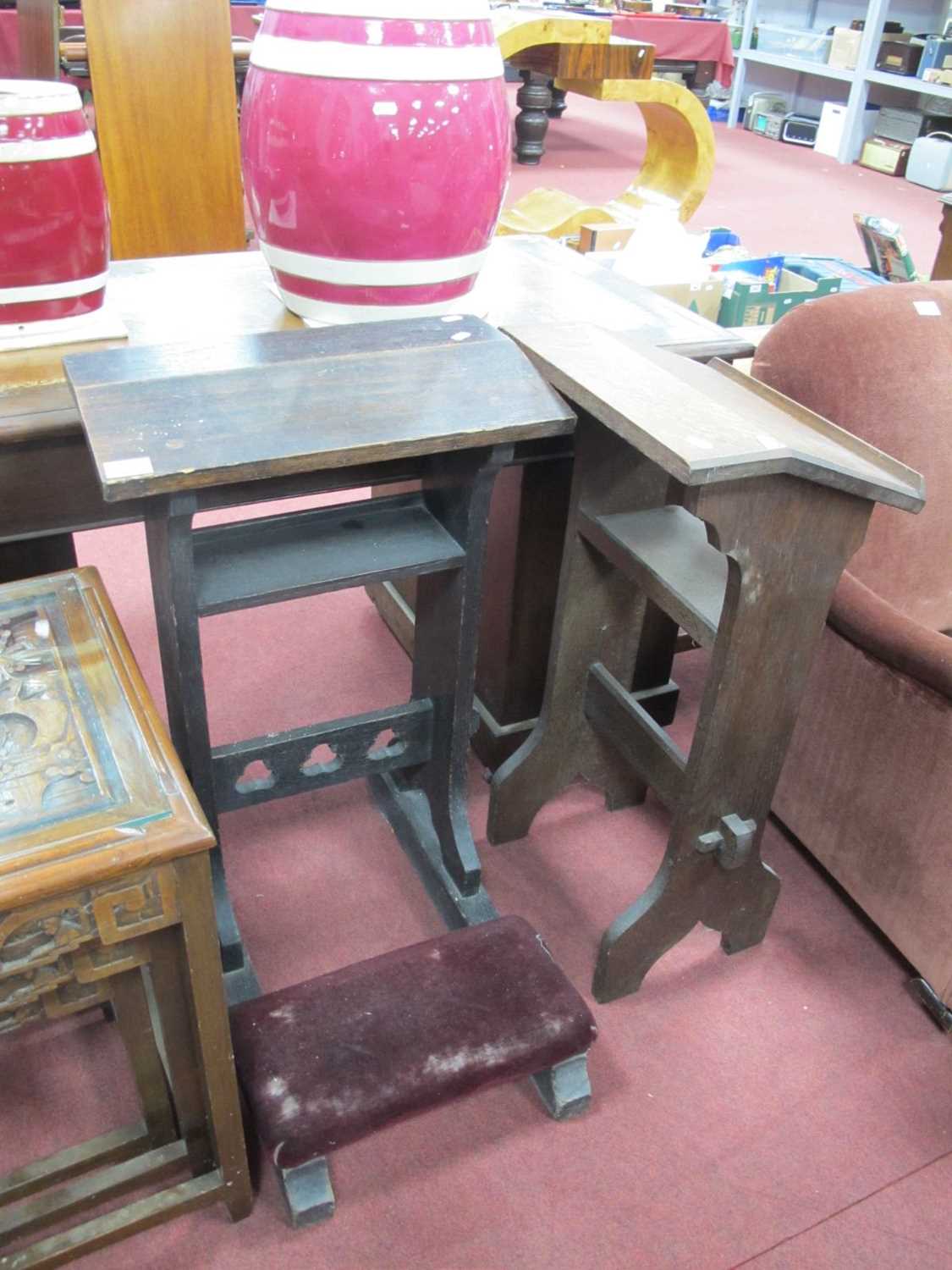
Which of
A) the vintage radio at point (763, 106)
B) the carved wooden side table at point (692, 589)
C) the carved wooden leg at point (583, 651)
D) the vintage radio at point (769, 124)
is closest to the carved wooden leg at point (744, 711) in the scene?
the carved wooden side table at point (692, 589)

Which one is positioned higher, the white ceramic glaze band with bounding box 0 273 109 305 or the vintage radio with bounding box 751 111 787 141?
the white ceramic glaze band with bounding box 0 273 109 305

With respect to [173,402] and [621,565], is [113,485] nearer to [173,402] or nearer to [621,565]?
[173,402]

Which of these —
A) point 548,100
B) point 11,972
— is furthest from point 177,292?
point 548,100

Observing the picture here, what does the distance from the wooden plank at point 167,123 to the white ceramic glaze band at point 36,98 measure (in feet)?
3.65

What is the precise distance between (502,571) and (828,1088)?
827 mm

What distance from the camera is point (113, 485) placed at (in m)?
0.86

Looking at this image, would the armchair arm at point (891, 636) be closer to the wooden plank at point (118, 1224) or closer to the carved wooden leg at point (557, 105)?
the wooden plank at point (118, 1224)

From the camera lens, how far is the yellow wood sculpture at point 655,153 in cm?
348

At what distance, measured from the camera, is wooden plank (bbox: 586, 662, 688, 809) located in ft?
4.36

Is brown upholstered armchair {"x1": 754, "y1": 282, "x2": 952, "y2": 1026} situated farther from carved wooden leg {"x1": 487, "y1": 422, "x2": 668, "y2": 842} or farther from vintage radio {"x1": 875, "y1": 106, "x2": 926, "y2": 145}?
vintage radio {"x1": 875, "y1": 106, "x2": 926, "y2": 145}

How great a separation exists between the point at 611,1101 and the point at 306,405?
89cm

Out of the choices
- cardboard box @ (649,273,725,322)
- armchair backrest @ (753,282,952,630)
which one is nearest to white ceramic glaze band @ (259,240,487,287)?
armchair backrest @ (753,282,952,630)

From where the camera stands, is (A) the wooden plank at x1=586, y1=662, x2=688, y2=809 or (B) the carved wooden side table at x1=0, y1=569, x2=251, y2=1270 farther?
(A) the wooden plank at x1=586, y1=662, x2=688, y2=809

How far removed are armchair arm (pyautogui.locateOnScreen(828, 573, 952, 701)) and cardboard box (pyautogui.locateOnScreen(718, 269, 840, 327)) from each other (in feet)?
3.05
